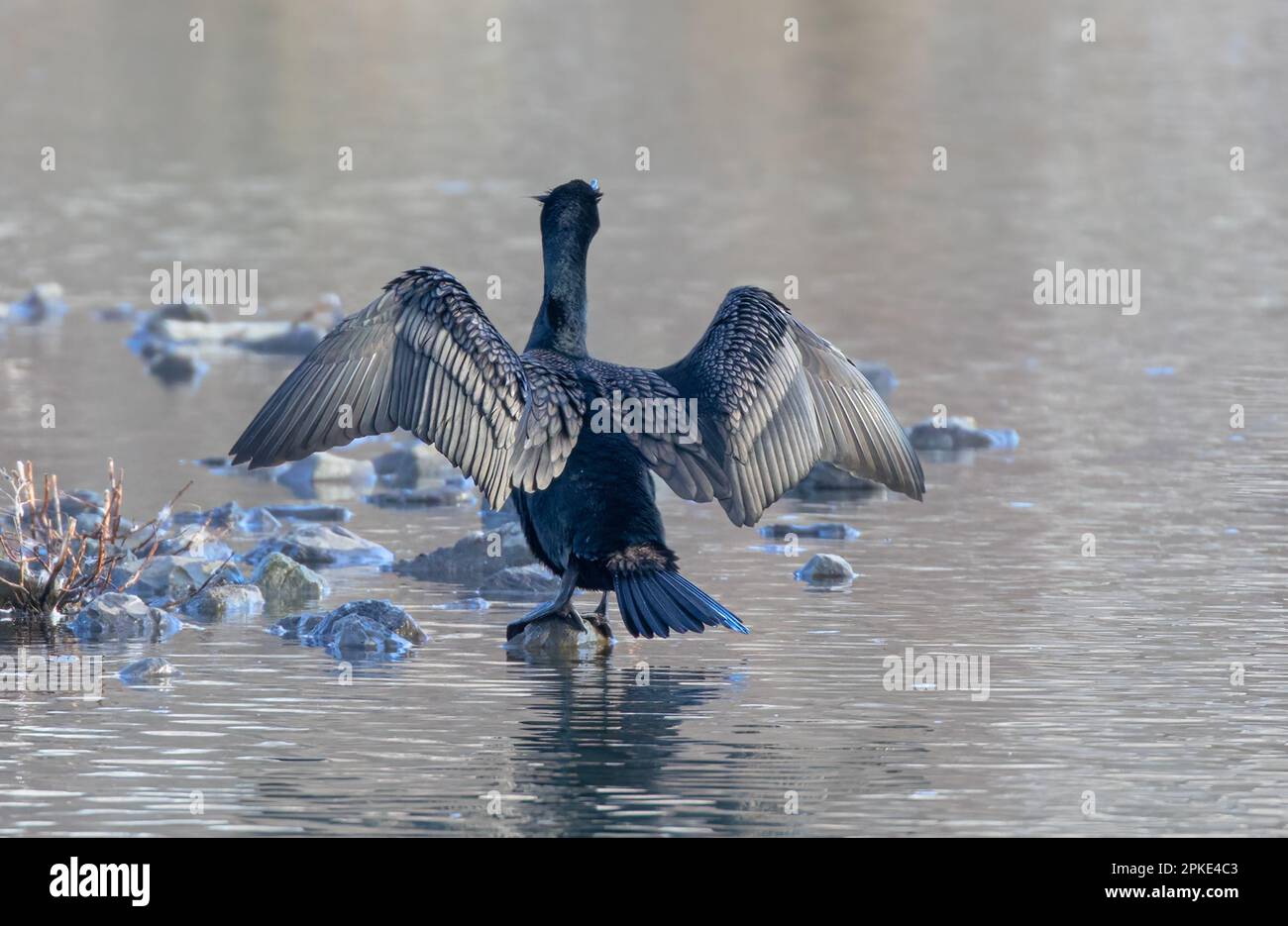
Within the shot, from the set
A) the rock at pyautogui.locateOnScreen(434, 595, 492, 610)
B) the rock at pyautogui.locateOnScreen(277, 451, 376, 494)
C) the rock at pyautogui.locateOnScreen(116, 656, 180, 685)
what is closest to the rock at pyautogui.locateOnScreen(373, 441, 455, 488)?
the rock at pyautogui.locateOnScreen(277, 451, 376, 494)

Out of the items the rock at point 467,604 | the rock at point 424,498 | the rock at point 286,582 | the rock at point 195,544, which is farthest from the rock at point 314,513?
the rock at point 467,604

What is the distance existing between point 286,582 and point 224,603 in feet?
1.35

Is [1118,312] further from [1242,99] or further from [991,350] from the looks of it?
[1242,99]

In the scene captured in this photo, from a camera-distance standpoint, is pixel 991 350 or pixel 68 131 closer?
pixel 991 350

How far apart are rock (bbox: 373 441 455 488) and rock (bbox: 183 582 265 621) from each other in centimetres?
402

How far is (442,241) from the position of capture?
26.5 m

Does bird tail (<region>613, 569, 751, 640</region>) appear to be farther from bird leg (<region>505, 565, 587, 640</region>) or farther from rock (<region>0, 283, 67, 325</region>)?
rock (<region>0, 283, 67, 325</region>)

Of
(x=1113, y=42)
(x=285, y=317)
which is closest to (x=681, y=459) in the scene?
(x=285, y=317)

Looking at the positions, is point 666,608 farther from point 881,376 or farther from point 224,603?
point 881,376

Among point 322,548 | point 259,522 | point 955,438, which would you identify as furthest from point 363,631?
point 955,438

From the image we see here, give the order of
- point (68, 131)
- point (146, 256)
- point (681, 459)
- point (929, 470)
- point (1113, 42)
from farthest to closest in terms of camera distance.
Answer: point (1113, 42) < point (68, 131) < point (146, 256) < point (929, 470) < point (681, 459)

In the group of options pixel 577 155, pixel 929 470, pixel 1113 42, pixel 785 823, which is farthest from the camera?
pixel 1113 42

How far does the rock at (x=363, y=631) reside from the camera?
424 inches

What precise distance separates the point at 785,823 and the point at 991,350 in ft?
44.8
